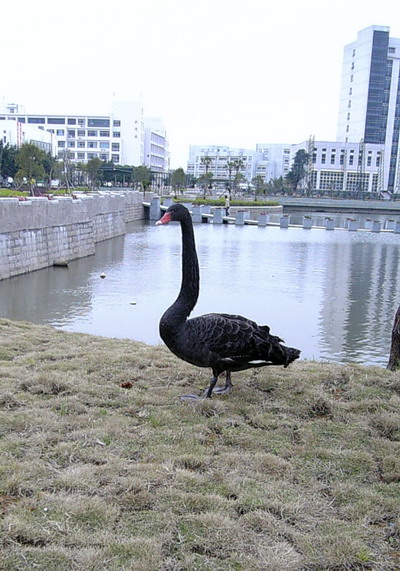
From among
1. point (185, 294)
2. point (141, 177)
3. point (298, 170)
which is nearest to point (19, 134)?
point (141, 177)

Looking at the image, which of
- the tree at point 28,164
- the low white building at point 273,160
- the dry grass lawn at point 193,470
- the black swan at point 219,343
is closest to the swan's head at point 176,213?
the black swan at point 219,343

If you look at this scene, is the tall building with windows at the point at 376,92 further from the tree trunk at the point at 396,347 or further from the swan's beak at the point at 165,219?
the swan's beak at the point at 165,219

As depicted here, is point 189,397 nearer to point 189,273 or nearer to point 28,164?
point 189,273

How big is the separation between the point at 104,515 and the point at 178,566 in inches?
16.4

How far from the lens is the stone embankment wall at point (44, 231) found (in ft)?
44.0

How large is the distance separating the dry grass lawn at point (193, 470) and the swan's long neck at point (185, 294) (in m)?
0.46

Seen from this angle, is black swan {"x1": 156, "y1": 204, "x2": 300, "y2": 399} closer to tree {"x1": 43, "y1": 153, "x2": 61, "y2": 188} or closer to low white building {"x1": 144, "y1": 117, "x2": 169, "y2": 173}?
tree {"x1": 43, "y1": 153, "x2": 61, "y2": 188}

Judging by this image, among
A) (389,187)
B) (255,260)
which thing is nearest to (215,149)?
(389,187)

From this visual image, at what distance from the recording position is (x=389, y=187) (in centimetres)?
8062

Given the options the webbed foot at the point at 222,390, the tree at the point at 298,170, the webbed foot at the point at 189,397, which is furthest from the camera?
the tree at the point at 298,170

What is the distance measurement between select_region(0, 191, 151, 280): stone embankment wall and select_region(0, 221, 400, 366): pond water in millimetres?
363

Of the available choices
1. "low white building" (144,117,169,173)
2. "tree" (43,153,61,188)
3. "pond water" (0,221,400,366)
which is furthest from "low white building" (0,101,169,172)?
"pond water" (0,221,400,366)

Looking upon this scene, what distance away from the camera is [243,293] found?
12750mm

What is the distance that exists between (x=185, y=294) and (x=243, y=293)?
335 inches
